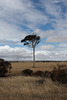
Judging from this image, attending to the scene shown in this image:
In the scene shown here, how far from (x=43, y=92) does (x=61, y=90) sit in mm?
1176

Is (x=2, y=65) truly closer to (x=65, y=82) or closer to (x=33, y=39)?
(x=65, y=82)

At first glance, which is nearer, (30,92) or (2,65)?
(30,92)

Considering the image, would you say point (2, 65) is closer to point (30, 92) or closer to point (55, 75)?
point (55, 75)

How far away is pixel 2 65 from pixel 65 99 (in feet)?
41.9

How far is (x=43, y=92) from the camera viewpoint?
6500mm

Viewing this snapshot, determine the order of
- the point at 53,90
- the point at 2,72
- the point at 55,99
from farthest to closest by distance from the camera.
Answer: the point at 2,72 → the point at 53,90 → the point at 55,99

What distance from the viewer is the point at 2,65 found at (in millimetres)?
16828

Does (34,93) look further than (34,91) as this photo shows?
No

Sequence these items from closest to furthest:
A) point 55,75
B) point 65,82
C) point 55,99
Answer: point 55,99 → point 65,82 → point 55,75

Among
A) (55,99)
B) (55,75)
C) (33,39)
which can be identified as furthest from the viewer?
(33,39)

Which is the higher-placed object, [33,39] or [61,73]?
[33,39]

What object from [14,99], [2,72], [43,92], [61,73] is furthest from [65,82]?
[2,72]

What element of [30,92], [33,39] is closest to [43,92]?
[30,92]

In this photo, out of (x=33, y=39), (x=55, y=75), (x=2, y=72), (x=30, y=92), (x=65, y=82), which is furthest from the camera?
(x=33, y=39)
